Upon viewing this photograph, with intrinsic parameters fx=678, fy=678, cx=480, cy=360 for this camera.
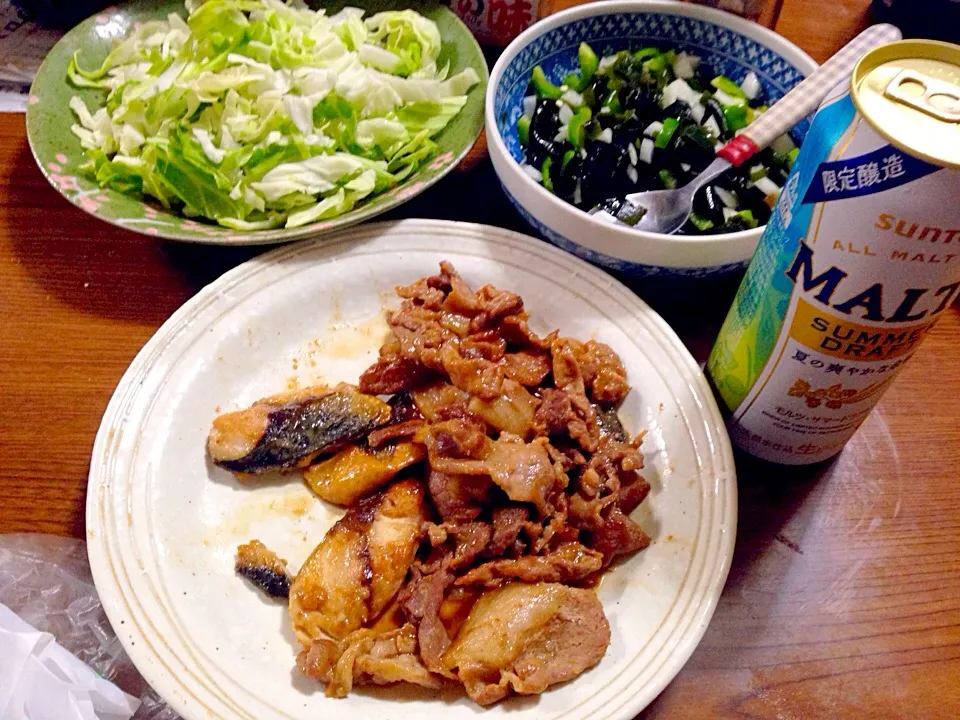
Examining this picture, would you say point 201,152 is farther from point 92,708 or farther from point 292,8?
point 92,708

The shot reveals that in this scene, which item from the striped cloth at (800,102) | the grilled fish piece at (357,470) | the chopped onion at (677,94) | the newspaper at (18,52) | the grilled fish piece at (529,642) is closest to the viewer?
the grilled fish piece at (529,642)

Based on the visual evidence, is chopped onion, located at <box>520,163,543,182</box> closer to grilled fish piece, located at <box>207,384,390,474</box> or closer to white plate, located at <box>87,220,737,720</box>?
white plate, located at <box>87,220,737,720</box>

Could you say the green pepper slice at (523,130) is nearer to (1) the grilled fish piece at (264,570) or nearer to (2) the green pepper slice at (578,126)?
(2) the green pepper slice at (578,126)

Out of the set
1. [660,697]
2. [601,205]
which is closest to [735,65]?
[601,205]

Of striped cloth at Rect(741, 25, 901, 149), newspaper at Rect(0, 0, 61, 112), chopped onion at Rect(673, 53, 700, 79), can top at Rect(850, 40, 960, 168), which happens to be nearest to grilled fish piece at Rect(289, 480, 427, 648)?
can top at Rect(850, 40, 960, 168)

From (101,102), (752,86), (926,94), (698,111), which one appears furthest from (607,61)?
(101,102)

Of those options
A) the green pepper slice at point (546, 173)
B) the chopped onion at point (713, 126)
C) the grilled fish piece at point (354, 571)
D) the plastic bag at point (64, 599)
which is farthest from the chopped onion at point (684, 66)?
the plastic bag at point (64, 599)
